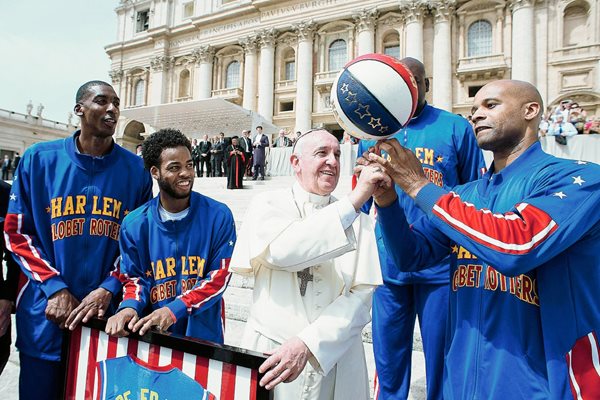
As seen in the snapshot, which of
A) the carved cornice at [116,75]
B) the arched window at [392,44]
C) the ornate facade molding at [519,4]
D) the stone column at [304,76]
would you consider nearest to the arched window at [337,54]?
the stone column at [304,76]

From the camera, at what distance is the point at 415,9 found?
25156 millimetres

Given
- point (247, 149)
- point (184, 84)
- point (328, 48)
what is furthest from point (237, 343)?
Answer: point (184, 84)

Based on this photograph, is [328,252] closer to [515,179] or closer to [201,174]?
[515,179]

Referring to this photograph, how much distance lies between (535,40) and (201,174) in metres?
21.8

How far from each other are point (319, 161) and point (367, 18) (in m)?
28.4

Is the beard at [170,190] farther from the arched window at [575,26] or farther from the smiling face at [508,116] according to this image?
the arched window at [575,26]

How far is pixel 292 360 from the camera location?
135cm

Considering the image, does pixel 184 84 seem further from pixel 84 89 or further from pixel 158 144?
pixel 158 144

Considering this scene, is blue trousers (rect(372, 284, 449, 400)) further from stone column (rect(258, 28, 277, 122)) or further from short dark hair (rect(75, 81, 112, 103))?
stone column (rect(258, 28, 277, 122))

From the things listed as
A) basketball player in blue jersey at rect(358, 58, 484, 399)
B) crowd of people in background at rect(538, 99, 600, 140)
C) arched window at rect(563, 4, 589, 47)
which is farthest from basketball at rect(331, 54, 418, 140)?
arched window at rect(563, 4, 589, 47)

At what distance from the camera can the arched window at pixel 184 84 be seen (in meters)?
35.4

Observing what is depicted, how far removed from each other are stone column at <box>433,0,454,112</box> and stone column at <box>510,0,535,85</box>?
151 inches

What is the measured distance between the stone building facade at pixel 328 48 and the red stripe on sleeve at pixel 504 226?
2520cm

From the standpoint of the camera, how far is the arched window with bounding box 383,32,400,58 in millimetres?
27078
